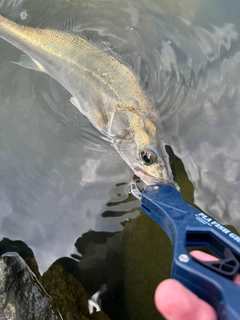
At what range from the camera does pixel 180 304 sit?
131 cm

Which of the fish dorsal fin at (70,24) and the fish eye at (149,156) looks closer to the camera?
the fish eye at (149,156)

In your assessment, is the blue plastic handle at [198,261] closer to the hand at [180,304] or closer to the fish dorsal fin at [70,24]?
the hand at [180,304]

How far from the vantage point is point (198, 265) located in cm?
139

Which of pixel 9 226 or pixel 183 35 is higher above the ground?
pixel 183 35

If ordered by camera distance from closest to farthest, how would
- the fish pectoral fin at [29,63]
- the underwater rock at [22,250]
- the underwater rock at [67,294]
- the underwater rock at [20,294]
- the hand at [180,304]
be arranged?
1. the hand at [180,304]
2. the underwater rock at [20,294]
3. the underwater rock at [67,294]
4. the underwater rock at [22,250]
5. the fish pectoral fin at [29,63]

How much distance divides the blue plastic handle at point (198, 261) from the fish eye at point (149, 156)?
1.80 feet

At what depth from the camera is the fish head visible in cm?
252

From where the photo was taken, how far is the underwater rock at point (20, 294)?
7.89 ft

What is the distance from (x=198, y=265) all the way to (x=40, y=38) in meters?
2.51

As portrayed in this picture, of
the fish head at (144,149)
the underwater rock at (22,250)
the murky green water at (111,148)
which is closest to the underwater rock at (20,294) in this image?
the underwater rock at (22,250)

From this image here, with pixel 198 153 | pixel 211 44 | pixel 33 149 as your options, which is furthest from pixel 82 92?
pixel 211 44

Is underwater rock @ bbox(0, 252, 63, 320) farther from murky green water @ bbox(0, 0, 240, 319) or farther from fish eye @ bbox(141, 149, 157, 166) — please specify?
fish eye @ bbox(141, 149, 157, 166)

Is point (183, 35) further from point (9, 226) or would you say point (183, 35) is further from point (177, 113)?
point (9, 226)

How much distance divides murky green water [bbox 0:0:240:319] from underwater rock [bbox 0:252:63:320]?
192 millimetres
